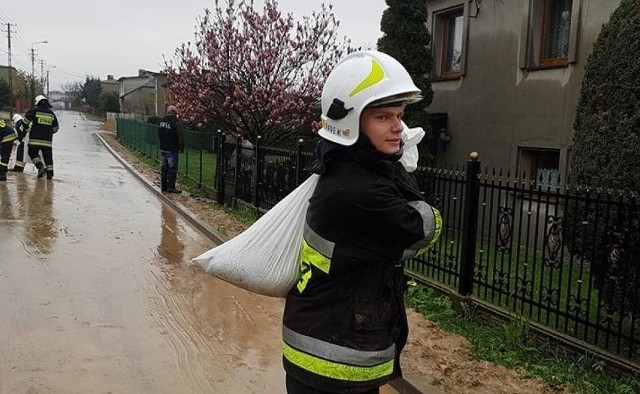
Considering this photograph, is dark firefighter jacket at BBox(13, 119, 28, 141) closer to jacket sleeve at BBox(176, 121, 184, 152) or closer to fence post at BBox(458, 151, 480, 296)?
jacket sleeve at BBox(176, 121, 184, 152)

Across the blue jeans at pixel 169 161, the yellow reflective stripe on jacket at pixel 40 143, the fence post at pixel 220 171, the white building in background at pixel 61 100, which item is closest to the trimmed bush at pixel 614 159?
the fence post at pixel 220 171

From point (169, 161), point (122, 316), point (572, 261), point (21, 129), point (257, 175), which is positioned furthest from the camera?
point (21, 129)

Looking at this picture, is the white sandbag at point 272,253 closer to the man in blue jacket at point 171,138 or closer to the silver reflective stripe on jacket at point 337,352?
the silver reflective stripe on jacket at point 337,352

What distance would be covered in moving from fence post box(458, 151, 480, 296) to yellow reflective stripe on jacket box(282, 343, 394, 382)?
3.76m

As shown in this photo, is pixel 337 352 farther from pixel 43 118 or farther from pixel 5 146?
pixel 5 146

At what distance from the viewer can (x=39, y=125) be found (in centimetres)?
1507

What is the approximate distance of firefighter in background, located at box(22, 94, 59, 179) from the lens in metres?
15.0

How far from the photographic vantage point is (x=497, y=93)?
1077 cm

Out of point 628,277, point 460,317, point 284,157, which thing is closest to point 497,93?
point 284,157

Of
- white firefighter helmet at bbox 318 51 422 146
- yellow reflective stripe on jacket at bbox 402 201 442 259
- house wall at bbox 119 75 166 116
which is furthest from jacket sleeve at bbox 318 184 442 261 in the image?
house wall at bbox 119 75 166 116

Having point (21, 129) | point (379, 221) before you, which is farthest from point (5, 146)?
point (379, 221)

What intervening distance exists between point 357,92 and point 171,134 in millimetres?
12156

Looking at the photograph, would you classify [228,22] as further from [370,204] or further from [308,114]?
[370,204]

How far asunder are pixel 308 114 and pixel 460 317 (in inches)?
381
